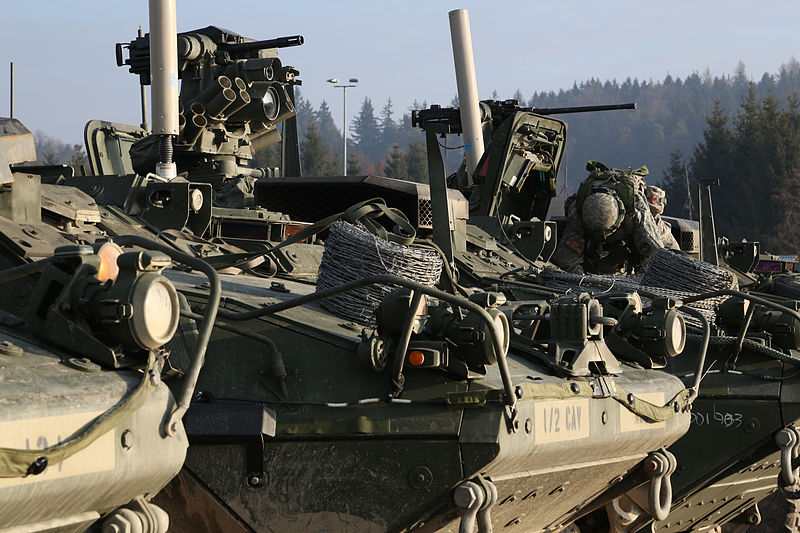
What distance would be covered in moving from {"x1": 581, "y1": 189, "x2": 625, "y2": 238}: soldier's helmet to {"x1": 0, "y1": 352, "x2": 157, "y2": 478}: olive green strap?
7.82 m

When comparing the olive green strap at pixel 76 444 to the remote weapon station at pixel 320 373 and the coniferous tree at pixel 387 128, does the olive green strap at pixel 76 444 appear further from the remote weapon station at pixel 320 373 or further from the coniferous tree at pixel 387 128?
Answer: the coniferous tree at pixel 387 128

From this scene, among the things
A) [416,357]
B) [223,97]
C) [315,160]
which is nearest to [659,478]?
[416,357]

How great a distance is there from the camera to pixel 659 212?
1226 cm

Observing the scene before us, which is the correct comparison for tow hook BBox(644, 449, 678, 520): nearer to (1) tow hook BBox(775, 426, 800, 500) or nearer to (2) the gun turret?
(1) tow hook BBox(775, 426, 800, 500)

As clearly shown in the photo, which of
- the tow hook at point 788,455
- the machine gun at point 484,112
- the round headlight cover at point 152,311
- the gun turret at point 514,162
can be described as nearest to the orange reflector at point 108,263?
the round headlight cover at point 152,311

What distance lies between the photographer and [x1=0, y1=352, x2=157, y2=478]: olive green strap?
294cm

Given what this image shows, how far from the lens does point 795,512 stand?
391 inches

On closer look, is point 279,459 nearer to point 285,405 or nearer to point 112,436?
point 285,405

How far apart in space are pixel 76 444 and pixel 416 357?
6.47 feet

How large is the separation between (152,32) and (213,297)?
18.5 ft

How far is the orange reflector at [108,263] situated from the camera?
3.71m

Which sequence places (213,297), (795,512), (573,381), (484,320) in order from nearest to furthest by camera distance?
(213,297) → (484,320) → (573,381) → (795,512)

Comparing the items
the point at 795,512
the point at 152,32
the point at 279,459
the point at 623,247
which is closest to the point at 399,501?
the point at 279,459

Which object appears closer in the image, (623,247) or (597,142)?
(623,247)
